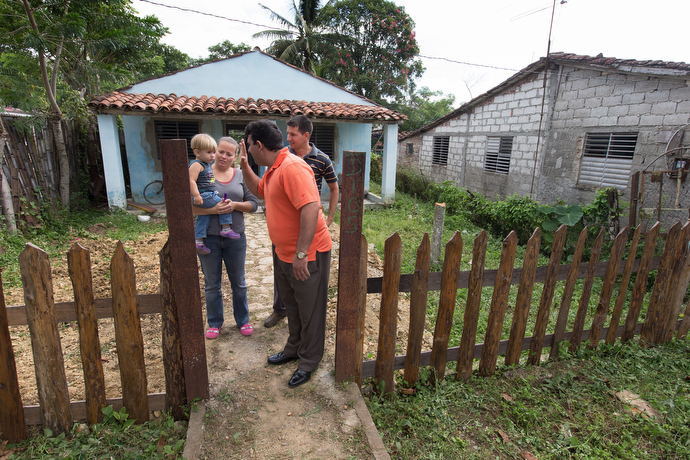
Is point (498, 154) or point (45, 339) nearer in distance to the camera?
point (45, 339)

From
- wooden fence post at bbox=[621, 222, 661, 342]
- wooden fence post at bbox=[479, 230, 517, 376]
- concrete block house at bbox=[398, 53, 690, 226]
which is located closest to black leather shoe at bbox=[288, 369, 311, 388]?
wooden fence post at bbox=[479, 230, 517, 376]

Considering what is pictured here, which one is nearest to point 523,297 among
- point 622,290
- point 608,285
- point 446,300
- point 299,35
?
point 446,300

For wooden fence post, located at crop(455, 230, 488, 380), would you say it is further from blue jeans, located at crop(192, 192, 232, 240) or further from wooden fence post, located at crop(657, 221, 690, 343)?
wooden fence post, located at crop(657, 221, 690, 343)

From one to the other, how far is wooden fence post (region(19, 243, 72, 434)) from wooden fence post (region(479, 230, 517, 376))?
257 cm

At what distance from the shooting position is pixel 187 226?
6.29 ft

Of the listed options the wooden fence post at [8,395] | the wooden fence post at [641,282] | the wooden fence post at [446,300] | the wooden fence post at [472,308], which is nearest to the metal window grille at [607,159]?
the wooden fence post at [641,282]

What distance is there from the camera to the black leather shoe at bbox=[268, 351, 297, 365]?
2586mm

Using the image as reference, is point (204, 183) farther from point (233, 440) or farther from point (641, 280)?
point (641, 280)

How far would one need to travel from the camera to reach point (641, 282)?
10.0 ft

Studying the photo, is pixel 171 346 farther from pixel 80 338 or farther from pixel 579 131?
pixel 579 131

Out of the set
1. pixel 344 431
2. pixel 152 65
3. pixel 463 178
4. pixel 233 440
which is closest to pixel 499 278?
pixel 344 431

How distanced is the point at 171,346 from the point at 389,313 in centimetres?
133

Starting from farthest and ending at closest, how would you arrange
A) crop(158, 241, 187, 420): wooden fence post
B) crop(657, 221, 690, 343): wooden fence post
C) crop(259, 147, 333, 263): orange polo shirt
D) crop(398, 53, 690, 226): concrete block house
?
crop(398, 53, 690, 226): concrete block house
crop(657, 221, 690, 343): wooden fence post
crop(259, 147, 333, 263): orange polo shirt
crop(158, 241, 187, 420): wooden fence post

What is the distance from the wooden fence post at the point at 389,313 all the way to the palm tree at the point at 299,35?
17984mm
